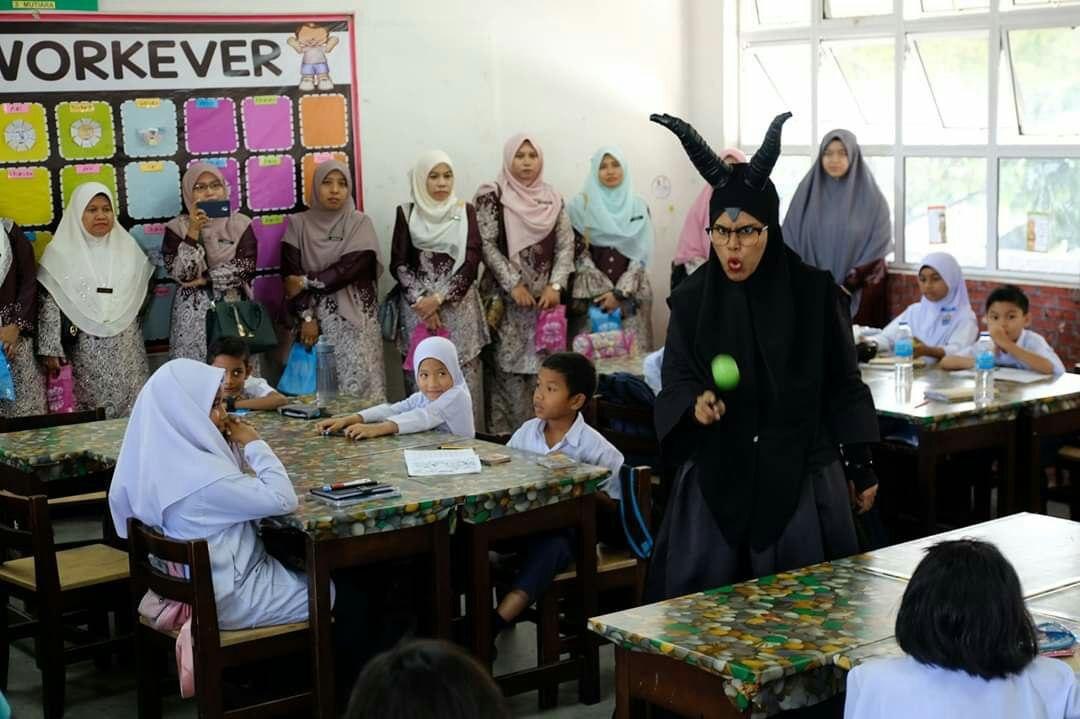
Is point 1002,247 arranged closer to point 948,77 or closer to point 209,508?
point 948,77

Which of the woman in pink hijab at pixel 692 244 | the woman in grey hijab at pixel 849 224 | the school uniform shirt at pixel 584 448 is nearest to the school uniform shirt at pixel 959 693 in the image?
the school uniform shirt at pixel 584 448

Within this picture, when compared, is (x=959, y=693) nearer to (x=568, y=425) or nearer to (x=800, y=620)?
(x=800, y=620)

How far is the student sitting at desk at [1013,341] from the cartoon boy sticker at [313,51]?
3.74m

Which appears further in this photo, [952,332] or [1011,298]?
[952,332]

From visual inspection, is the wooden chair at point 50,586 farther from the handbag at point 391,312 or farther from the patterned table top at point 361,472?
the handbag at point 391,312

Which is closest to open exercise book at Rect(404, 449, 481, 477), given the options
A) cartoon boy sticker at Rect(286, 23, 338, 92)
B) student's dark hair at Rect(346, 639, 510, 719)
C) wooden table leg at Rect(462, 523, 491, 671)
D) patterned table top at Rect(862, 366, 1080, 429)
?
wooden table leg at Rect(462, 523, 491, 671)

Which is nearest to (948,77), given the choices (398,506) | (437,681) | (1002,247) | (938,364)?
(1002,247)

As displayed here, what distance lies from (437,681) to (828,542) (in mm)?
2414

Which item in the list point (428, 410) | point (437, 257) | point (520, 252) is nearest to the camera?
point (428, 410)

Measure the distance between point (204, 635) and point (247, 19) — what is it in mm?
4740

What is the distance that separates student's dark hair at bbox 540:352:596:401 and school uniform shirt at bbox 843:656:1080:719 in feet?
7.61

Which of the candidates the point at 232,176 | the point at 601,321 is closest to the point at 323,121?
the point at 232,176

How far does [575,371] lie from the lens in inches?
190

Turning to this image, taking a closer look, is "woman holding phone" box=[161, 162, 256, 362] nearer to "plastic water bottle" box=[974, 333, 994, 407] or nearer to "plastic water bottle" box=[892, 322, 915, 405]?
"plastic water bottle" box=[892, 322, 915, 405]
